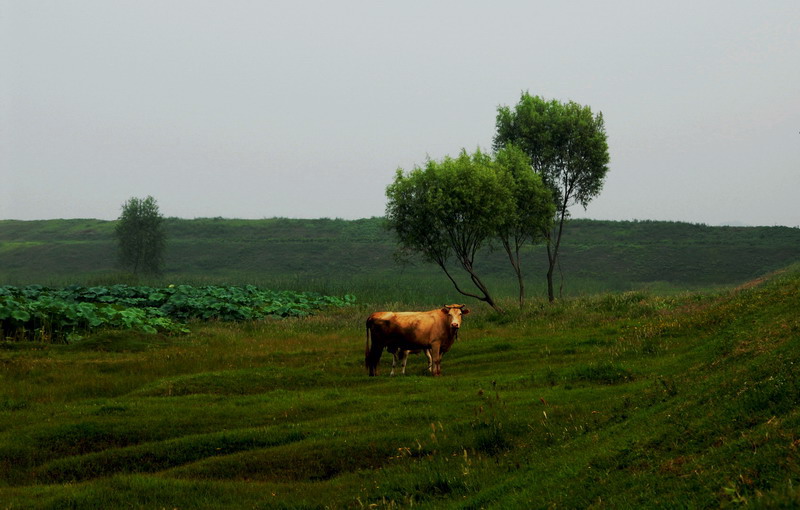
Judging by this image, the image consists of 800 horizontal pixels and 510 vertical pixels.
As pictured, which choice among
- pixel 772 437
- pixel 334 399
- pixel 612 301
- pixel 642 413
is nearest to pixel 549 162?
pixel 612 301

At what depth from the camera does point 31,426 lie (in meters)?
16.6

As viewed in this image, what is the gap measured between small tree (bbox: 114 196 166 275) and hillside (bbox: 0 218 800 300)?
221 inches

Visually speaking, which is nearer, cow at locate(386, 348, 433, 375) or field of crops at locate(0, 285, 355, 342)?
cow at locate(386, 348, 433, 375)

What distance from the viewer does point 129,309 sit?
124 feet

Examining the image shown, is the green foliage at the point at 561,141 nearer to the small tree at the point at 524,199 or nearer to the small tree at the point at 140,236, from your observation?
the small tree at the point at 524,199

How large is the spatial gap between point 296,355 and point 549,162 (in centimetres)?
3333

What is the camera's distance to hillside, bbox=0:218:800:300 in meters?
82.1

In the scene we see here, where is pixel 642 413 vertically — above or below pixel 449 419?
above

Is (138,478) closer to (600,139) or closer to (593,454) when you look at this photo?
(593,454)

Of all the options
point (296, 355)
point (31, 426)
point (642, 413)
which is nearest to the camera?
point (642, 413)

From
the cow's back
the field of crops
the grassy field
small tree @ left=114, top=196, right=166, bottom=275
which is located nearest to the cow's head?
the cow's back

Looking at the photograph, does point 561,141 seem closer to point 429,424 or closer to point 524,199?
point 524,199

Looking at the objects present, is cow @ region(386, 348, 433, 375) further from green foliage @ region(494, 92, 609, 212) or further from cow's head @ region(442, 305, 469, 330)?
green foliage @ region(494, 92, 609, 212)

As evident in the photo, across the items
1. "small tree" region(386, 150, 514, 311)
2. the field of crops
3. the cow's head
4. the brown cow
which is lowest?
the field of crops
